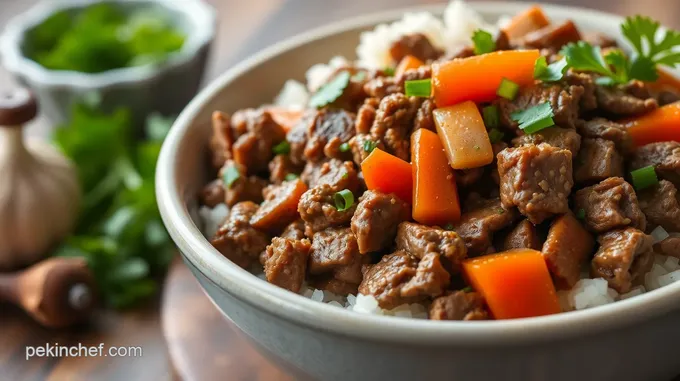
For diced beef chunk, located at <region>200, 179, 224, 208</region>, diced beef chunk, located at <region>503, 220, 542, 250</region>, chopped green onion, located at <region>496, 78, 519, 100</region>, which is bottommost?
diced beef chunk, located at <region>200, 179, 224, 208</region>

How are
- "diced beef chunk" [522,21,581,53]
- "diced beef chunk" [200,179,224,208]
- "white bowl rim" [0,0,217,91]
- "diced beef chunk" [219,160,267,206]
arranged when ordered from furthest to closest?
"white bowl rim" [0,0,217,91], "diced beef chunk" [522,21,581,53], "diced beef chunk" [200,179,224,208], "diced beef chunk" [219,160,267,206]

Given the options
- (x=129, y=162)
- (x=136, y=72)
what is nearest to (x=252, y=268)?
(x=129, y=162)

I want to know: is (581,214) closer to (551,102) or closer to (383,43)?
(551,102)

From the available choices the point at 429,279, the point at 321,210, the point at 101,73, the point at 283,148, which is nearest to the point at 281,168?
the point at 283,148

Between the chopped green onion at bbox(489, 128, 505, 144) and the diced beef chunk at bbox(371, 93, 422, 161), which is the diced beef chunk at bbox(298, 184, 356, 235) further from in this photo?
the chopped green onion at bbox(489, 128, 505, 144)

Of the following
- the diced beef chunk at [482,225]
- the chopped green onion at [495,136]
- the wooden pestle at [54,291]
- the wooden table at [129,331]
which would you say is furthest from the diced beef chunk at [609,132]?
the wooden pestle at [54,291]

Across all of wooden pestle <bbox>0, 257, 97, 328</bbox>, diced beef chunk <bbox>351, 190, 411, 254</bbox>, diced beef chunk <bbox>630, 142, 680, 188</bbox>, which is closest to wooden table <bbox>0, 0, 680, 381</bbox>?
wooden pestle <bbox>0, 257, 97, 328</bbox>
